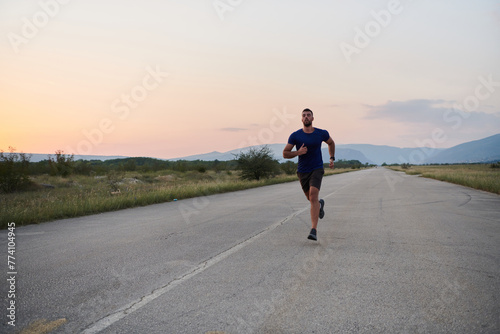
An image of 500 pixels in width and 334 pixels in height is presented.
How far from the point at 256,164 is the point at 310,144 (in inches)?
950

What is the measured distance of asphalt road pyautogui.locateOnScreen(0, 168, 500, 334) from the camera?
2863 millimetres

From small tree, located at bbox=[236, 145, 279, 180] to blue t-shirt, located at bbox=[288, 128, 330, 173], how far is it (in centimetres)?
2394

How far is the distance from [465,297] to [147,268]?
12.0 ft

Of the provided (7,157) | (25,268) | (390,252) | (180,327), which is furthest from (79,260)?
(7,157)

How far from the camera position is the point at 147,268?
4.45m

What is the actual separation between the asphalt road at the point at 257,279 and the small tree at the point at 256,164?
74.5 ft

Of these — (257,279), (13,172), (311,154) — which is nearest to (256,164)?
(13,172)

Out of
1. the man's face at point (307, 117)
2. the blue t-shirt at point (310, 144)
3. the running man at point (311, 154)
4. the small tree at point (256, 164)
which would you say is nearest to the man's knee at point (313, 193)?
the running man at point (311, 154)

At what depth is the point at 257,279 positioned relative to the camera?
394 cm

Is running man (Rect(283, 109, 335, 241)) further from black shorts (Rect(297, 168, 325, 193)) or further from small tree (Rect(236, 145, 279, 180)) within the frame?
small tree (Rect(236, 145, 279, 180))

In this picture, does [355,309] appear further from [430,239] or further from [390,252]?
[430,239]

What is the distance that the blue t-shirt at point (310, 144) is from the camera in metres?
6.16

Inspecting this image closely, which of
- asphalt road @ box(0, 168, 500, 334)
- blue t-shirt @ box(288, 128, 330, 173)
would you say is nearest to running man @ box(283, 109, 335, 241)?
blue t-shirt @ box(288, 128, 330, 173)

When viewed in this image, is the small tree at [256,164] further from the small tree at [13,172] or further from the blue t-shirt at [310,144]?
the blue t-shirt at [310,144]
